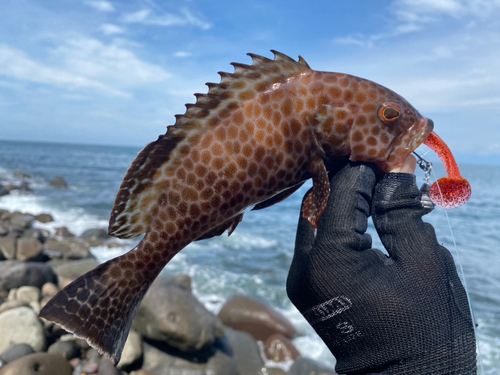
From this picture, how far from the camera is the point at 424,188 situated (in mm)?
3170

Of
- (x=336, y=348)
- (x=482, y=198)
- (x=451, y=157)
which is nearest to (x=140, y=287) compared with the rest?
(x=336, y=348)

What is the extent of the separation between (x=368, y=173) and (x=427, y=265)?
2.79 feet

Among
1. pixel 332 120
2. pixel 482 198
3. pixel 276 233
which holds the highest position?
pixel 332 120

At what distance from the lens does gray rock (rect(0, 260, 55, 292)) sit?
1024 centimetres

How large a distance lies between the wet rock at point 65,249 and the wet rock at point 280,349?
9009 millimetres

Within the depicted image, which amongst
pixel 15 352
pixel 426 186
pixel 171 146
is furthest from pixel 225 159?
pixel 15 352

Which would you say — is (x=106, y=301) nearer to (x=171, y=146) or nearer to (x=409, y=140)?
(x=171, y=146)

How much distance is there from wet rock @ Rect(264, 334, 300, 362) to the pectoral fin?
23.8 feet

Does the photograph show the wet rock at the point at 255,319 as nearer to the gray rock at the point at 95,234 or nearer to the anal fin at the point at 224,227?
the anal fin at the point at 224,227

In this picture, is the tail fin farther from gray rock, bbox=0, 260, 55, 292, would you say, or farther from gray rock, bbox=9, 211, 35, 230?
gray rock, bbox=9, 211, 35, 230

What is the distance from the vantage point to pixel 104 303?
2645 mm

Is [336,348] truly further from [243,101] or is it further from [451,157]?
[243,101]

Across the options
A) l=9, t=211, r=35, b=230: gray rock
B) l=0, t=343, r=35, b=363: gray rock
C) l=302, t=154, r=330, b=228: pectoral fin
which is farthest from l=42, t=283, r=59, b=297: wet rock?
l=9, t=211, r=35, b=230: gray rock

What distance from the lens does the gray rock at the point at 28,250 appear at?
13.5 metres
